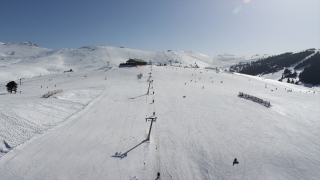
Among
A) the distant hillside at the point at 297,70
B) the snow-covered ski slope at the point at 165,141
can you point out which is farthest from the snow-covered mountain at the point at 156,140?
the distant hillside at the point at 297,70

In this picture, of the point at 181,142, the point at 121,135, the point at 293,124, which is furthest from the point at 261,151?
the point at 121,135

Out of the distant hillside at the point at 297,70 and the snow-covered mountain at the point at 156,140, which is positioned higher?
the distant hillside at the point at 297,70

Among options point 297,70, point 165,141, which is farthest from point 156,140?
point 297,70

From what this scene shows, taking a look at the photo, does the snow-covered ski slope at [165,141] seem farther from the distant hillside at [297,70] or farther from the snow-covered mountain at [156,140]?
the distant hillside at [297,70]

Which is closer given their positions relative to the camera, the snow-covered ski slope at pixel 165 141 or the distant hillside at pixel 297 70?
the snow-covered ski slope at pixel 165 141

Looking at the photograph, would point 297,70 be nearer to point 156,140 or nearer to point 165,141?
point 165,141

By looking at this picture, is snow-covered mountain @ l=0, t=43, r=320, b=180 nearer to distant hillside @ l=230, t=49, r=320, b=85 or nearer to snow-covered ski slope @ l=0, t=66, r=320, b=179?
snow-covered ski slope @ l=0, t=66, r=320, b=179

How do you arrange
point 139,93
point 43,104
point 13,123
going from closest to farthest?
point 13,123 → point 43,104 → point 139,93

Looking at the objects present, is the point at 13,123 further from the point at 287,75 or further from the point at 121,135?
the point at 287,75
